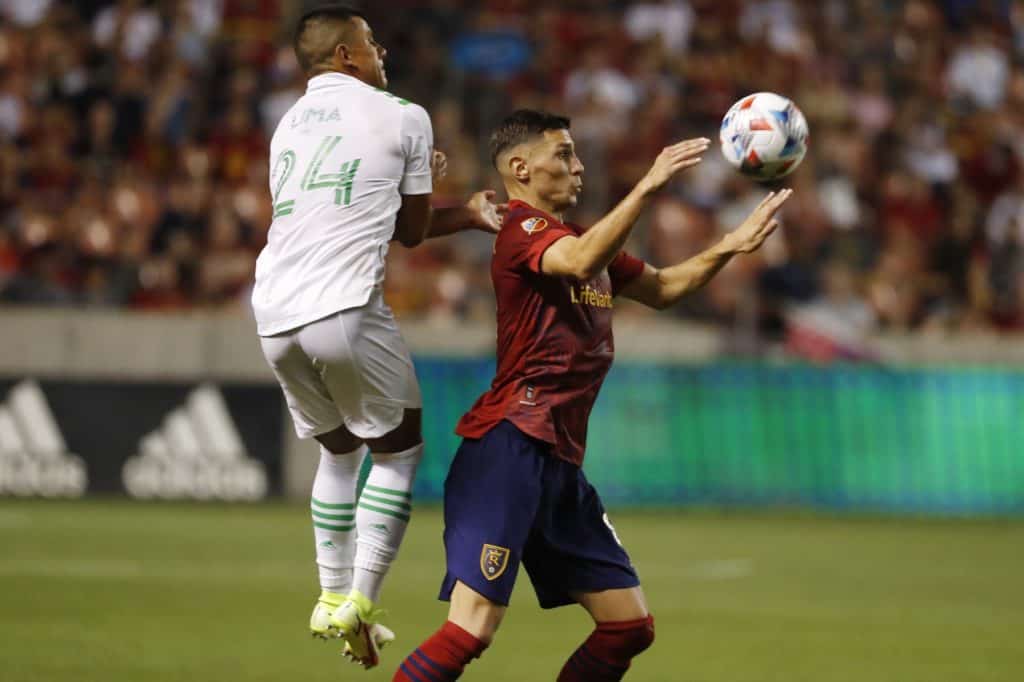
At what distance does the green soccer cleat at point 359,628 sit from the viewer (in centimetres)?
665

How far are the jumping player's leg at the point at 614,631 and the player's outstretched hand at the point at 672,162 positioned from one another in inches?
58.9

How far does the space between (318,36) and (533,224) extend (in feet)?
3.71

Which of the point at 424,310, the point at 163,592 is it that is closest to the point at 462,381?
the point at 424,310

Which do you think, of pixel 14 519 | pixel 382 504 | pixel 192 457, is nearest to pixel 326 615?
pixel 382 504

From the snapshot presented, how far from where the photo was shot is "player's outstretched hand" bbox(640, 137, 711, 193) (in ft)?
19.5

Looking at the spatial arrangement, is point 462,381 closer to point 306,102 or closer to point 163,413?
point 163,413

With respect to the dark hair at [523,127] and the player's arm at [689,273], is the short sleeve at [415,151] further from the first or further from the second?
the player's arm at [689,273]

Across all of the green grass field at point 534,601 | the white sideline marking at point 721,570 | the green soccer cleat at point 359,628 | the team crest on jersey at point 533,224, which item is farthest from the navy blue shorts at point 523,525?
the white sideline marking at point 721,570

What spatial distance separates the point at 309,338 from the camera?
6527mm

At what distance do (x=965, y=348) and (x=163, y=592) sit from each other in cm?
924

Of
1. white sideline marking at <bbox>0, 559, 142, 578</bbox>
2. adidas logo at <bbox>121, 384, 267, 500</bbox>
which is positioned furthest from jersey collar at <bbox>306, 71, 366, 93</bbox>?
adidas logo at <bbox>121, 384, 267, 500</bbox>

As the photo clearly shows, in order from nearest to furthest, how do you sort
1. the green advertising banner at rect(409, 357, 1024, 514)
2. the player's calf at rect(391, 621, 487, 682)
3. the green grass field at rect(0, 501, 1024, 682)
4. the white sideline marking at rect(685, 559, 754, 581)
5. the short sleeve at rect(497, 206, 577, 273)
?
the player's calf at rect(391, 621, 487, 682), the short sleeve at rect(497, 206, 577, 273), the green grass field at rect(0, 501, 1024, 682), the white sideline marking at rect(685, 559, 754, 581), the green advertising banner at rect(409, 357, 1024, 514)

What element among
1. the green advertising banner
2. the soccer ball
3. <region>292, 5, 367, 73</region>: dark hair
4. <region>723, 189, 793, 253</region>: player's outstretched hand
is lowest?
the green advertising banner

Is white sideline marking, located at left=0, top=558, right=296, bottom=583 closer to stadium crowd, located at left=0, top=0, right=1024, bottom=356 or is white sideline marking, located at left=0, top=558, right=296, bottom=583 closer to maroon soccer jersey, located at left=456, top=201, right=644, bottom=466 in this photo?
stadium crowd, located at left=0, top=0, right=1024, bottom=356
